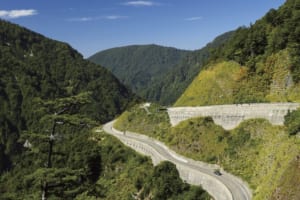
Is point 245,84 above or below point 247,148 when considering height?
above

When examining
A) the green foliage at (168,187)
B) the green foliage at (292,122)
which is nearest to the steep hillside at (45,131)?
the green foliage at (168,187)

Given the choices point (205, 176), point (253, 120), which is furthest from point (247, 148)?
point (205, 176)

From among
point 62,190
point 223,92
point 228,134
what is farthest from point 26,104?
point 62,190

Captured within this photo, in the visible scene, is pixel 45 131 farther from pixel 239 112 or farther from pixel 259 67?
pixel 259 67

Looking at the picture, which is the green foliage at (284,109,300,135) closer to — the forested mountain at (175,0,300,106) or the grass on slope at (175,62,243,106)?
the forested mountain at (175,0,300,106)

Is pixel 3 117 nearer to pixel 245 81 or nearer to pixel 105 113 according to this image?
pixel 105 113

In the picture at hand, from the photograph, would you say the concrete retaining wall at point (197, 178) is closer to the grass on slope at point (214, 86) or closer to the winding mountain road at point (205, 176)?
the winding mountain road at point (205, 176)

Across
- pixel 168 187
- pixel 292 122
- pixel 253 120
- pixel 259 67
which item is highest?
pixel 259 67
